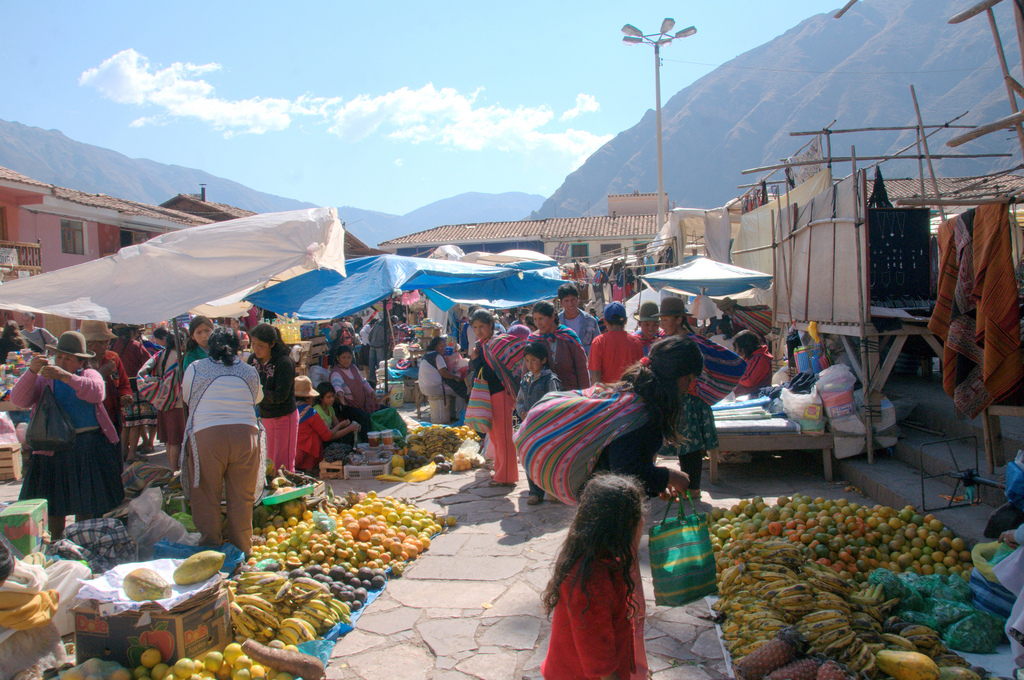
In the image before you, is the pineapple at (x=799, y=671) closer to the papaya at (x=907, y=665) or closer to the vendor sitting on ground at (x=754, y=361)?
the papaya at (x=907, y=665)

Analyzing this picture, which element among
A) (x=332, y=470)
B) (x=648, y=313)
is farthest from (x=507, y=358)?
(x=332, y=470)

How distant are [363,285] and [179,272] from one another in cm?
295

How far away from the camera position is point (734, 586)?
11.9 feet

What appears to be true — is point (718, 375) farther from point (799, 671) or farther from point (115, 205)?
point (115, 205)

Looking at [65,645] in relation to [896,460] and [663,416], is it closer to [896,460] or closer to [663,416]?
[663,416]

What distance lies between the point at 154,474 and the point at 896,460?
6.50m

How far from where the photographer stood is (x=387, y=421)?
8.10m

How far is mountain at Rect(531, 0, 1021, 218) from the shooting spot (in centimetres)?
10088

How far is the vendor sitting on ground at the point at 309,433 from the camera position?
7.07 meters

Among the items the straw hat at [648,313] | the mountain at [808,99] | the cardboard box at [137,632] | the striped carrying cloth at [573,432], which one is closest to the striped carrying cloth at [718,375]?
the striped carrying cloth at [573,432]

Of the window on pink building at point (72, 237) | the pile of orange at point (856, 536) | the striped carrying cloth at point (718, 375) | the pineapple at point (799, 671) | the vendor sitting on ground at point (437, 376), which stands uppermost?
the window on pink building at point (72, 237)

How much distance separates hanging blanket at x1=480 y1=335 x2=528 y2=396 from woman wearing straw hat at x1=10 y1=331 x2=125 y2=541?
10.6 ft

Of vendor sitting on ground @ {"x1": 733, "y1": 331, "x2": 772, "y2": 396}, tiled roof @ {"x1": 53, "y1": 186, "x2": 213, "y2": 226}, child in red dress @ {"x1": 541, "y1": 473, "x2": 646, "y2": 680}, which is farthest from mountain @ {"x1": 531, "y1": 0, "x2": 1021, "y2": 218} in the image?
child in red dress @ {"x1": 541, "y1": 473, "x2": 646, "y2": 680}

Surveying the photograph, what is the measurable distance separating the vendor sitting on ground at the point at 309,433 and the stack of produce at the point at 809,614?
4.87m
